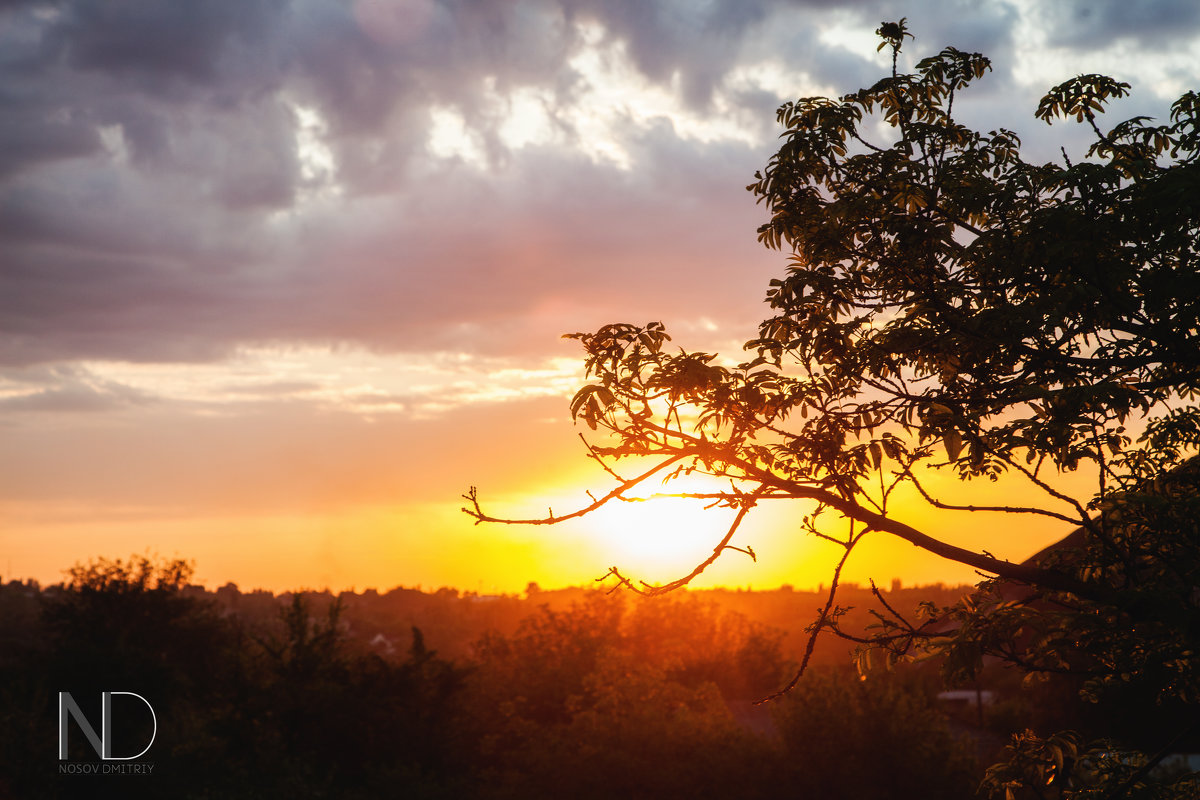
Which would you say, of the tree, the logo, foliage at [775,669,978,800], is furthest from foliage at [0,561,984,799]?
the tree

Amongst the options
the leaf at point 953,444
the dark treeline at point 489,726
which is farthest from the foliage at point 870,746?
the leaf at point 953,444

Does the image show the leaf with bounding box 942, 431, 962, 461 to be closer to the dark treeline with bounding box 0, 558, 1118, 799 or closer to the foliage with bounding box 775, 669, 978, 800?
the dark treeline with bounding box 0, 558, 1118, 799

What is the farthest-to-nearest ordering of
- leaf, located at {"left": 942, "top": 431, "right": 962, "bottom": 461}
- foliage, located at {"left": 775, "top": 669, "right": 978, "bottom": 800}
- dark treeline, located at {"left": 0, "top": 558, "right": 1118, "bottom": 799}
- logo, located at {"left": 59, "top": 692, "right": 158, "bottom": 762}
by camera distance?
1. logo, located at {"left": 59, "top": 692, "right": 158, "bottom": 762}
2. dark treeline, located at {"left": 0, "top": 558, "right": 1118, "bottom": 799}
3. foliage, located at {"left": 775, "top": 669, "right": 978, "bottom": 800}
4. leaf, located at {"left": 942, "top": 431, "right": 962, "bottom": 461}

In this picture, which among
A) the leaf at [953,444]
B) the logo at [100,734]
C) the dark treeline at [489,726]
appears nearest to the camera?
the leaf at [953,444]

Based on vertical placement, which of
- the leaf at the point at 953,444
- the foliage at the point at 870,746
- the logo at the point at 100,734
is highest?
the leaf at the point at 953,444

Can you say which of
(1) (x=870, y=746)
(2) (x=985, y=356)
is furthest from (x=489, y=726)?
(2) (x=985, y=356)

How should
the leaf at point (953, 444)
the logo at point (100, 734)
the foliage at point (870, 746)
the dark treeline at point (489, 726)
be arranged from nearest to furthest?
the leaf at point (953, 444) < the foliage at point (870, 746) < the dark treeline at point (489, 726) < the logo at point (100, 734)

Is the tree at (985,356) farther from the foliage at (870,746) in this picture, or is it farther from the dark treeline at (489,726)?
the foliage at (870,746)

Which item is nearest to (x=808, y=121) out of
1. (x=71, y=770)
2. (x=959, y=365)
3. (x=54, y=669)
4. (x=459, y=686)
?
(x=959, y=365)

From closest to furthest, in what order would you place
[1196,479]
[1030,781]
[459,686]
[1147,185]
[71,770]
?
[1147,185] < [1196,479] < [1030,781] < [71,770] < [459,686]

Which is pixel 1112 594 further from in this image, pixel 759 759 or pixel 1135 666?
pixel 759 759

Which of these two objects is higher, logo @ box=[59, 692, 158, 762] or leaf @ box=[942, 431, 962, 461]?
leaf @ box=[942, 431, 962, 461]

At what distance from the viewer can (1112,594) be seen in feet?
21.3

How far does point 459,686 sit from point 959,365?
1108 inches
